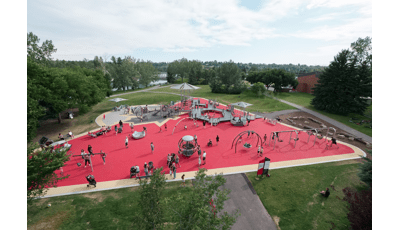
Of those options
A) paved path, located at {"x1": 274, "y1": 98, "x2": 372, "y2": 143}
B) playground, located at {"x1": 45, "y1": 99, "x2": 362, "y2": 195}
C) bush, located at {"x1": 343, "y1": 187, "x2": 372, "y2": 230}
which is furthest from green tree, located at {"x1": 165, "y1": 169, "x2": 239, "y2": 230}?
paved path, located at {"x1": 274, "y1": 98, "x2": 372, "y2": 143}

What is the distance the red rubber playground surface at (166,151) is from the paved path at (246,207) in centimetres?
321

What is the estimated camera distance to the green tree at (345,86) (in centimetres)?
3344

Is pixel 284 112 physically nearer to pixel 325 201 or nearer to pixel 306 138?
pixel 306 138

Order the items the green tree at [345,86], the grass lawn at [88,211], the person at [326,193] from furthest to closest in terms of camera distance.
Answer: the green tree at [345,86], the person at [326,193], the grass lawn at [88,211]

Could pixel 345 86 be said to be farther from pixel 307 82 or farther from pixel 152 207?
pixel 152 207

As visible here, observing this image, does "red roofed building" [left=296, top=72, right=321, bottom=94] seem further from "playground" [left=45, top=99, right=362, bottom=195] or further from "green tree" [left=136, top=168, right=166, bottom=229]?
"green tree" [left=136, top=168, right=166, bottom=229]

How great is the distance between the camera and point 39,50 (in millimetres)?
36938

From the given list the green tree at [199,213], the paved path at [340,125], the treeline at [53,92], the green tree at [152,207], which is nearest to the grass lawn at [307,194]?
the green tree at [199,213]

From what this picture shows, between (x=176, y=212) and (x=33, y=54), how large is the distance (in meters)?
51.1

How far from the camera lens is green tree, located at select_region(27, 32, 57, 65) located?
35500mm

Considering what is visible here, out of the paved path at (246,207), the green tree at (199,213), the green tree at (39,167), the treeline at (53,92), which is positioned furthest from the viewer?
the treeline at (53,92)

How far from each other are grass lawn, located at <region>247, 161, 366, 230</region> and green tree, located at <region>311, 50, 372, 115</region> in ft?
77.2

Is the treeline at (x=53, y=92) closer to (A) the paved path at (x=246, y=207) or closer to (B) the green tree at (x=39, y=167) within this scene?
(B) the green tree at (x=39, y=167)

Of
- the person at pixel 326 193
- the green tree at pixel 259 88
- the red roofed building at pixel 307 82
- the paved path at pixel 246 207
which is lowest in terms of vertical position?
the paved path at pixel 246 207
